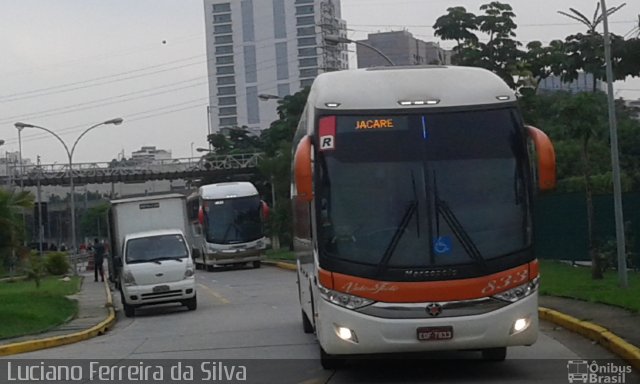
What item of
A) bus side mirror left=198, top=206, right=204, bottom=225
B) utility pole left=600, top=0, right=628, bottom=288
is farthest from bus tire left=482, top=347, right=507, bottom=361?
bus side mirror left=198, top=206, right=204, bottom=225

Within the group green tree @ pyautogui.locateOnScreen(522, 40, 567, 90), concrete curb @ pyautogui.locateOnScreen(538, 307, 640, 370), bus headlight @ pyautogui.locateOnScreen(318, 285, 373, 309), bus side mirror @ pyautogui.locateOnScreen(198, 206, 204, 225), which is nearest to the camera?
bus headlight @ pyautogui.locateOnScreen(318, 285, 373, 309)

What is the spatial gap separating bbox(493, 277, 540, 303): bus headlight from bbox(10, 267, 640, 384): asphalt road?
0.96 metres

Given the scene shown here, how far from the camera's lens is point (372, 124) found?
1252 centimetres

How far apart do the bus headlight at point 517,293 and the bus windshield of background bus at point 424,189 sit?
1.35ft

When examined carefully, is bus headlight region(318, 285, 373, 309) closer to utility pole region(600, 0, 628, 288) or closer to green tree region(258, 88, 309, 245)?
utility pole region(600, 0, 628, 288)

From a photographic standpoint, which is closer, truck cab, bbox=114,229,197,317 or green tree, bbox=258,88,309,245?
truck cab, bbox=114,229,197,317

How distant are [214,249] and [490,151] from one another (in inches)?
1499

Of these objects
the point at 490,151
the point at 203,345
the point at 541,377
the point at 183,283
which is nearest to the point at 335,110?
the point at 490,151

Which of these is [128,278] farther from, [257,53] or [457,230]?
[257,53]

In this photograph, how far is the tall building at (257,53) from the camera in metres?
159

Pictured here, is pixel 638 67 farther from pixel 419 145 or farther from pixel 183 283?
pixel 419 145

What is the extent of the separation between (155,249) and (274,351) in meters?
11.1

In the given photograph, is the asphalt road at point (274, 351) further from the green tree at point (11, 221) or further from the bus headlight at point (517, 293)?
the green tree at point (11, 221)

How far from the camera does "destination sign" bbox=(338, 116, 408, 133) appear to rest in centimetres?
1249
